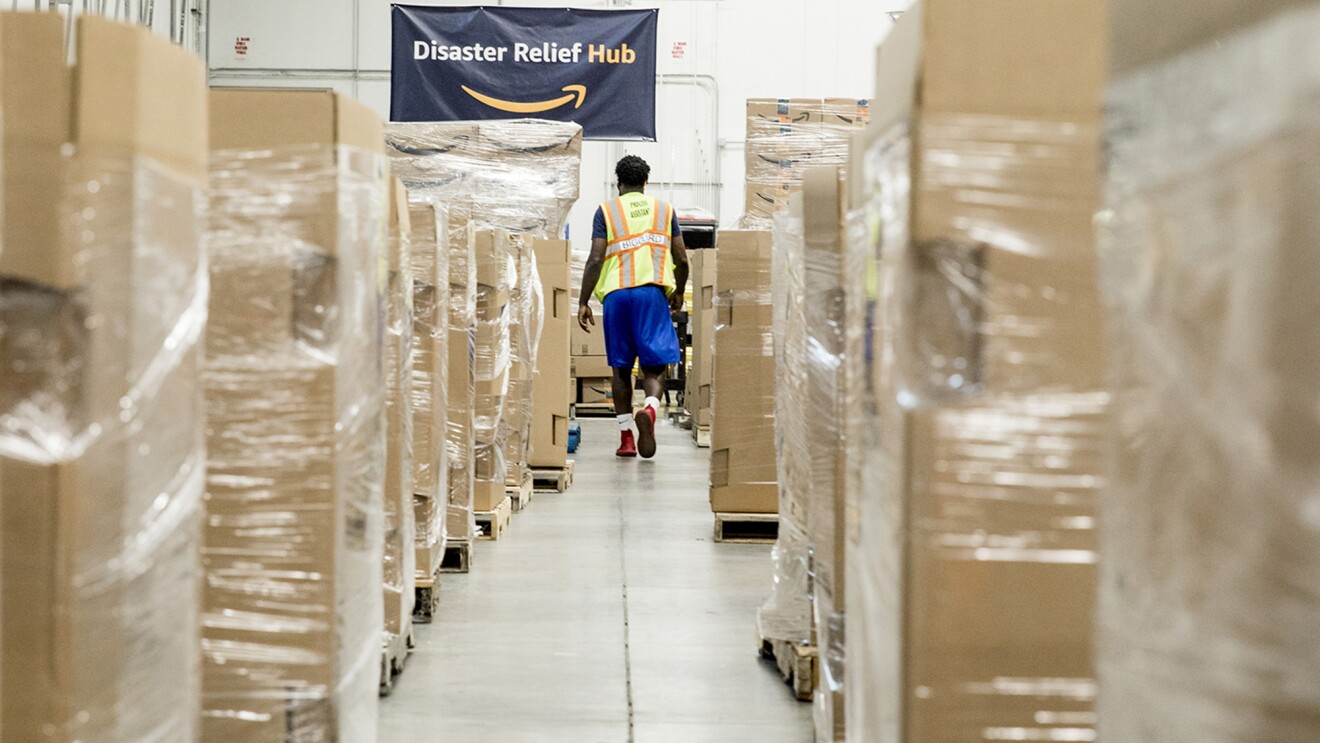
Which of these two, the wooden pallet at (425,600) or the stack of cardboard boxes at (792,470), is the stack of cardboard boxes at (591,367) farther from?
the stack of cardboard boxes at (792,470)

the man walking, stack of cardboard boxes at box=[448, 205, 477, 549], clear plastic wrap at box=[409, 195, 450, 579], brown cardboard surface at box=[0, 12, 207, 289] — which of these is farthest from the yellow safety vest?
brown cardboard surface at box=[0, 12, 207, 289]

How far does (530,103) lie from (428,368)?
25.3 ft

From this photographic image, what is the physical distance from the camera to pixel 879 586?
5.23 ft

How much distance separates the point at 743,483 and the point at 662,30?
9936 millimetres

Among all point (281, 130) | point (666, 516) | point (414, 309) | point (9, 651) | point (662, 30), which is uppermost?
point (662, 30)

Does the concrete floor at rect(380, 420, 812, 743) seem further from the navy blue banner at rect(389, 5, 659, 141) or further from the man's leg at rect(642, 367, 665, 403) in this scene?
the navy blue banner at rect(389, 5, 659, 141)

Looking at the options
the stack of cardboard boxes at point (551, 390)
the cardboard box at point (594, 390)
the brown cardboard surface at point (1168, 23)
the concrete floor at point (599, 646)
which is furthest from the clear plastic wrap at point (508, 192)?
the brown cardboard surface at point (1168, 23)

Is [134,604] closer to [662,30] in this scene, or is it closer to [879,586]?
[879,586]

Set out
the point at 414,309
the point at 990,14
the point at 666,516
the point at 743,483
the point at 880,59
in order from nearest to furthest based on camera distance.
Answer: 1. the point at 990,14
2. the point at 880,59
3. the point at 414,309
4. the point at 743,483
5. the point at 666,516

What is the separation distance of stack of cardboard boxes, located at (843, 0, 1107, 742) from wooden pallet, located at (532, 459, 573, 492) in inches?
201

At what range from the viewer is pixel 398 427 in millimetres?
2891

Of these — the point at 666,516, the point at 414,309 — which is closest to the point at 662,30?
the point at 666,516

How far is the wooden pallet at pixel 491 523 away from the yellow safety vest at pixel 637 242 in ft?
6.14

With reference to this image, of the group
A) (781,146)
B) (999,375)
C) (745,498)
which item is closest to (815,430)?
(999,375)
